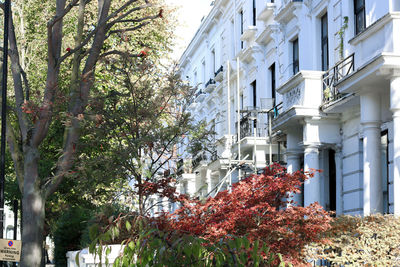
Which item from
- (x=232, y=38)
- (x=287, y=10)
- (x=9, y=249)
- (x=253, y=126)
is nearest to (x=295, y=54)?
(x=287, y=10)

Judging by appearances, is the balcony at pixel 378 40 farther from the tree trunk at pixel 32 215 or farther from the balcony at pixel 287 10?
the tree trunk at pixel 32 215

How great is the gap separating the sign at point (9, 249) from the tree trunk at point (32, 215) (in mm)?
2340

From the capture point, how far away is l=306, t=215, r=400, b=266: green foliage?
10.9 m

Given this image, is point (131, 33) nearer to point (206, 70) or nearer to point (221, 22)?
point (221, 22)

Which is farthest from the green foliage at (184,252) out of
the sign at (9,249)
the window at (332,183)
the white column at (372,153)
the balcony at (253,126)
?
the balcony at (253,126)

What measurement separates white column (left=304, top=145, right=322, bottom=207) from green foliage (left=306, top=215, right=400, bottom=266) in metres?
5.74

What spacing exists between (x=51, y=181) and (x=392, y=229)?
8.67 meters

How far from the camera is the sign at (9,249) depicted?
43.5 ft

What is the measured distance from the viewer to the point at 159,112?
52.9 ft

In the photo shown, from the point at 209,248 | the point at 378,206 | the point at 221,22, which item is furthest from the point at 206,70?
the point at 209,248

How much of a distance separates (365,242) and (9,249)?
6.72 meters

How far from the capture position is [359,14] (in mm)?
17406

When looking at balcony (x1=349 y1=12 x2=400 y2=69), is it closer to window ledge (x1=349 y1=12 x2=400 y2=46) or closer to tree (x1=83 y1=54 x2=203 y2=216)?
window ledge (x1=349 y1=12 x2=400 y2=46)

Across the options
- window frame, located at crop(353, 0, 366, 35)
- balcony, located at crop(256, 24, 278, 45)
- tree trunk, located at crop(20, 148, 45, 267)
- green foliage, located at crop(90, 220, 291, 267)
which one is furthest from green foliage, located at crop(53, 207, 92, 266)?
green foliage, located at crop(90, 220, 291, 267)
